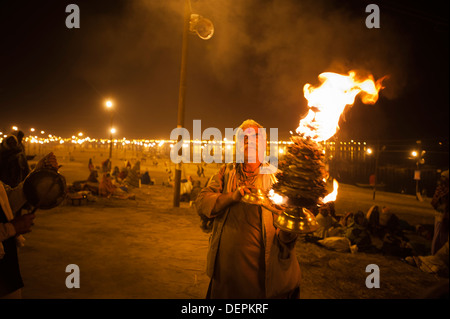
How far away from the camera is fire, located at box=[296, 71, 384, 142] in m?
2.83

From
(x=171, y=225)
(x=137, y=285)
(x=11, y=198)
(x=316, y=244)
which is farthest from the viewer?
(x=171, y=225)

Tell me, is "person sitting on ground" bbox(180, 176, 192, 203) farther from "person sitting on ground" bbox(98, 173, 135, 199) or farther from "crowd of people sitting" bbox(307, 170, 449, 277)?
"crowd of people sitting" bbox(307, 170, 449, 277)

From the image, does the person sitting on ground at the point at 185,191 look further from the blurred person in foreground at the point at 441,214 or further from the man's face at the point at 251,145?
the man's face at the point at 251,145

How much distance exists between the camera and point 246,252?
8.14 feet

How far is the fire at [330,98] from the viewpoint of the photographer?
9.27 feet

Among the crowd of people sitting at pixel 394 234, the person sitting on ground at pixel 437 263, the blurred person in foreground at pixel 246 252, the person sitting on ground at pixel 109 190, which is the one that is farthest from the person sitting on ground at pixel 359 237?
the person sitting on ground at pixel 109 190

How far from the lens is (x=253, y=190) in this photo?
2.38 m

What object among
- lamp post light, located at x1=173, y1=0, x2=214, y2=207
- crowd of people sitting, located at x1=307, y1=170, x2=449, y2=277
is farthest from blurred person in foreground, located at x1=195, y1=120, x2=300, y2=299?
lamp post light, located at x1=173, y1=0, x2=214, y2=207

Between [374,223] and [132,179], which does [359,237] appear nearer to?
[374,223]

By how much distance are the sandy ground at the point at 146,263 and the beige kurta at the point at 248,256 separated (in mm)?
2123

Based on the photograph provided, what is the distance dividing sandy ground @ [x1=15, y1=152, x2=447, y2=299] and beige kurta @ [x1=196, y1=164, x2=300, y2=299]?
212 cm

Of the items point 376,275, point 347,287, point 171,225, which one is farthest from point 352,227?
point 171,225

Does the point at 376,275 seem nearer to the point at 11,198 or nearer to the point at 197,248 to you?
the point at 197,248
